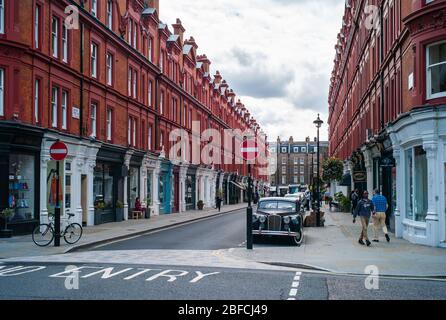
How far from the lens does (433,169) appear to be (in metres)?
18.7

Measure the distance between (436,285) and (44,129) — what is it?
690 inches

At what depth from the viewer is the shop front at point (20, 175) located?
71.8ft

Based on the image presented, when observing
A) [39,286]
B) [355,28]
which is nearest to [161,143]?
[355,28]

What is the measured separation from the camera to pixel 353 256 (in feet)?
53.7

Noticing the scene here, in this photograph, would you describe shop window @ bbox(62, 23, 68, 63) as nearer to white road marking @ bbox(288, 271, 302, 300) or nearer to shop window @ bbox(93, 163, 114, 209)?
shop window @ bbox(93, 163, 114, 209)

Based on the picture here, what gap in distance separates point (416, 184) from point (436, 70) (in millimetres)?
4248

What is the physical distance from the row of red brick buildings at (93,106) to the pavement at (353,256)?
34.5ft

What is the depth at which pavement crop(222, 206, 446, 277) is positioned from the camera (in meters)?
13.8

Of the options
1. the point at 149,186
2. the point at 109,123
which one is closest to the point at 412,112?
the point at 109,123

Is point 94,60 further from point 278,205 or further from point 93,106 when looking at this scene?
point 278,205

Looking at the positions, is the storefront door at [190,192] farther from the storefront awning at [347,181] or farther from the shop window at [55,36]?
the shop window at [55,36]

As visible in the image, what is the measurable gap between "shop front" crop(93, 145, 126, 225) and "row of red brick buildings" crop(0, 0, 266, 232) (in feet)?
0.24

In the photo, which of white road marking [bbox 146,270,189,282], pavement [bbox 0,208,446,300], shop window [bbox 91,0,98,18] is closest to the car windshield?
pavement [bbox 0,208,446,300]
